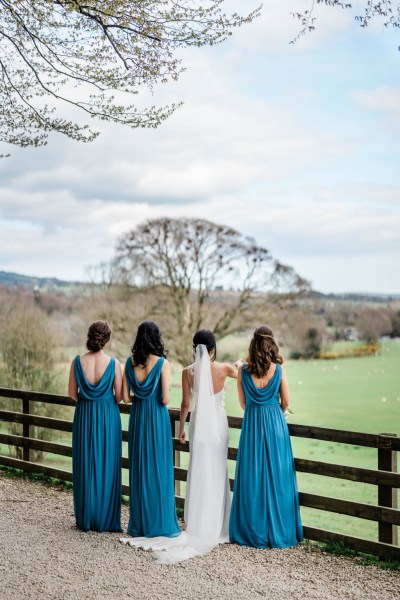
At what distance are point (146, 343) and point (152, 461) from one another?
113cm

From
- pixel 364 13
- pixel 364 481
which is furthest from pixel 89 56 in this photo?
pixel 364 481

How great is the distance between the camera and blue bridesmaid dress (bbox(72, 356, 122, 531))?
703cm

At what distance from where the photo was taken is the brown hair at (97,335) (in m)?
6.91

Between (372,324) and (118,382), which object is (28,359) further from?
(372,324)

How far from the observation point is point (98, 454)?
7035mm

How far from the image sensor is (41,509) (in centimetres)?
823

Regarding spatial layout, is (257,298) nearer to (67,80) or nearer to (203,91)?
(203,91)

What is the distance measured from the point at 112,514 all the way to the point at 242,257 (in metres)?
19.6

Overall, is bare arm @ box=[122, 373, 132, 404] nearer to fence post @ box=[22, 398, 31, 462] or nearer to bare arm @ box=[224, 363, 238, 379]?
bare arm @ box=[224, 363, 238, 379]

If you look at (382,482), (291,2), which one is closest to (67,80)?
(291,2)

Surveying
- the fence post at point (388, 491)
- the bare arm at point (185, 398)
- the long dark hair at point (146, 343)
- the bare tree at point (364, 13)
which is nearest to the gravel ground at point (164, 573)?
the fence post at point (388, 491)

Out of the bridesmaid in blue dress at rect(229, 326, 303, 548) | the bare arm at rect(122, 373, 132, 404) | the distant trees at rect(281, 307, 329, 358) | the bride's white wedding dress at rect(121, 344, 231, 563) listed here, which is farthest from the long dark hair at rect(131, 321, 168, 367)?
the distant trees at rect(281, 307, 329, 358)

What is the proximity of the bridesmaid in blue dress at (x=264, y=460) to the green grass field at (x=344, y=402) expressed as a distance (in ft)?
75.2

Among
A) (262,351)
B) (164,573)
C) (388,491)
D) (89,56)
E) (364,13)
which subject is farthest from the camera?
(89,56)
